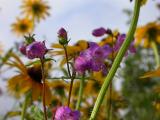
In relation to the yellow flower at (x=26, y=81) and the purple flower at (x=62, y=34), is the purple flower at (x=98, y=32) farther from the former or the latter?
the purple flower at (x=62, y=34)

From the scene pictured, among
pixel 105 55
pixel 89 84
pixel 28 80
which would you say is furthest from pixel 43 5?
pixel 105 55

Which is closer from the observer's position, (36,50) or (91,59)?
(36,50)

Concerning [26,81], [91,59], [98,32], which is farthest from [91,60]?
[26,81]

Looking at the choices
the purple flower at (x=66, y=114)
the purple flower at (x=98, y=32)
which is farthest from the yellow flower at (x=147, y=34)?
the purple flower at (x=66, y=114)

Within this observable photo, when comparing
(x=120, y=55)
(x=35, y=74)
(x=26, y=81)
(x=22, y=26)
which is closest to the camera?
(x=120, y=55)

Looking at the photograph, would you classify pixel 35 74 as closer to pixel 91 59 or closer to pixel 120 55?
pixel 91 59

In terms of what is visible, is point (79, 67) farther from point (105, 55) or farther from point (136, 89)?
point (136, 89)

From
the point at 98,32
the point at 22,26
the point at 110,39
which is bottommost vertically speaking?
the point at 22,26
